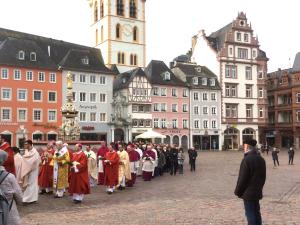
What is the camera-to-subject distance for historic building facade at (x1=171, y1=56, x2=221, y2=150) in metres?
66.1

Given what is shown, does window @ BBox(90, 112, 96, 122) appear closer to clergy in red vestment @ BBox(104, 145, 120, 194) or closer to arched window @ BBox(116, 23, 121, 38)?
arched window @ BBox(116, 23, 121, 38)

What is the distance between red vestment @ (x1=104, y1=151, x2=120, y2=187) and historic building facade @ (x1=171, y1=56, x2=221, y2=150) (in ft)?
162

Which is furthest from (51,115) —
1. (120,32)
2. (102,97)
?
(120,32)

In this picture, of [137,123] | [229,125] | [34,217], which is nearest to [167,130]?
[137,123]

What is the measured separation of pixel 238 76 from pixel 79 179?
5807 cm

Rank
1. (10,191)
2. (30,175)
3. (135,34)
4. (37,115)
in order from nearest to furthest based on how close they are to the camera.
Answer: (10,191), (30,175), (37,115), (135,34)

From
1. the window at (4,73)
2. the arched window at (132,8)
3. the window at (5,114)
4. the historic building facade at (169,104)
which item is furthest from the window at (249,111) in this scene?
the window at (4,73)

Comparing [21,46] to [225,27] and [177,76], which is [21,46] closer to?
[177,76]

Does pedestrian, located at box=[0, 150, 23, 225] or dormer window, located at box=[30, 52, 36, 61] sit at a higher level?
dormer window, located at box=[30, 52, 36, 61]

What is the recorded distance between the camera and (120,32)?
74.2 m

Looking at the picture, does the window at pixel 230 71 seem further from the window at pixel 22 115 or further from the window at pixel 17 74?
the window at pixel 17 74

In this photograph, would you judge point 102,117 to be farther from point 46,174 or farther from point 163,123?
point 46,174

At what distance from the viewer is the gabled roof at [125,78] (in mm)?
60500

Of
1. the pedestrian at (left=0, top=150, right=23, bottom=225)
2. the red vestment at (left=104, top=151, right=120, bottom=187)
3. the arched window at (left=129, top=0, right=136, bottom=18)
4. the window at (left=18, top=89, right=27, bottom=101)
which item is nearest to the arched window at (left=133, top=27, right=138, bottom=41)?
the arched window at (left=129, top=0, right=136, bottom=18)
